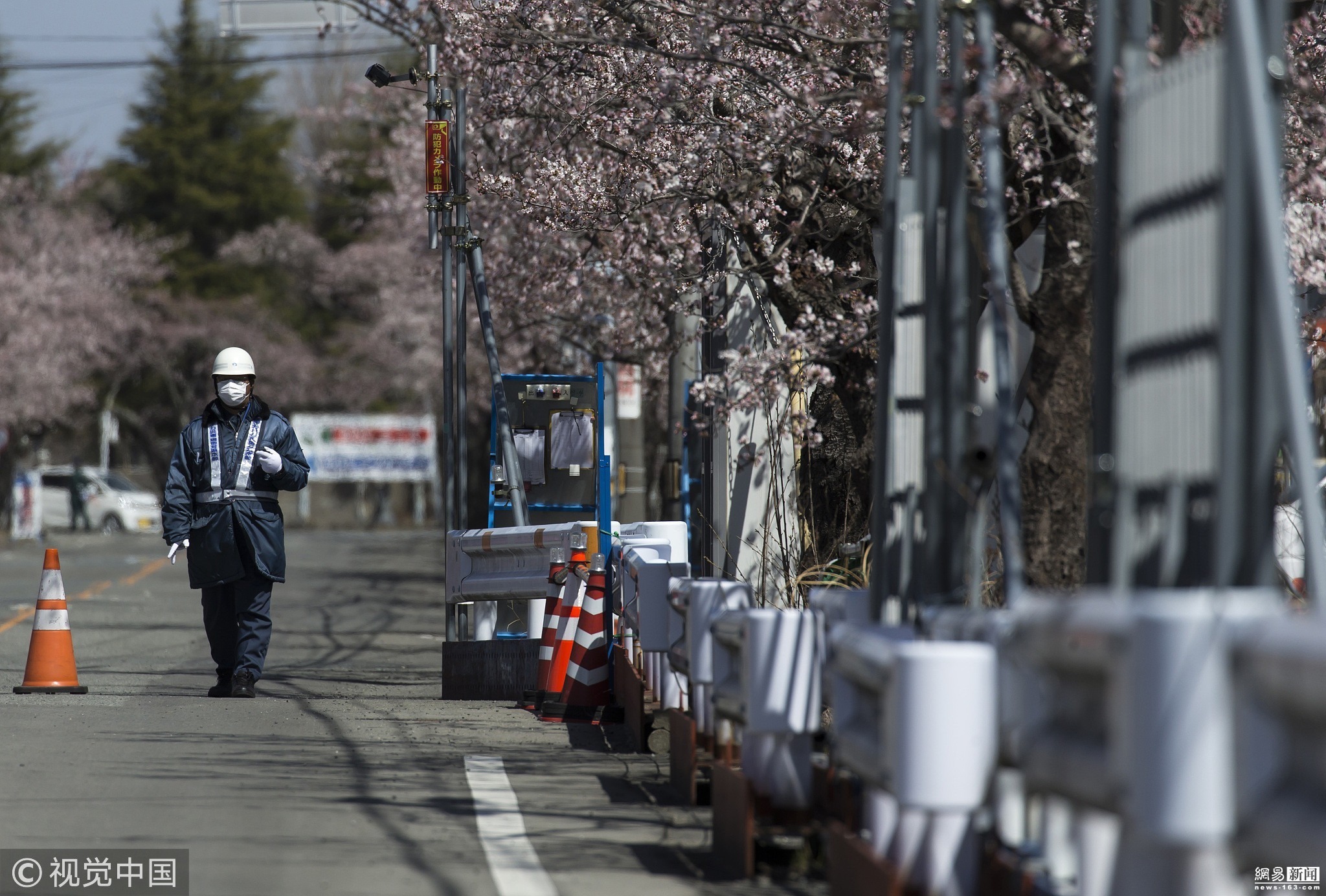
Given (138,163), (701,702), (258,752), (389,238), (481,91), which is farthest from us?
(138,163)

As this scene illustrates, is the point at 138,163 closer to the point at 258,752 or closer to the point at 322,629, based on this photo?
the point at 322,629

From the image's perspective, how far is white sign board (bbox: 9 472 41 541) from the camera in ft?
137

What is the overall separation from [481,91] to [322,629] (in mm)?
5928

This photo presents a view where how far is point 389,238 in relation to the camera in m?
63.4

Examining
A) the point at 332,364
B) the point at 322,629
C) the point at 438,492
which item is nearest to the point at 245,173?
the point at 332,364

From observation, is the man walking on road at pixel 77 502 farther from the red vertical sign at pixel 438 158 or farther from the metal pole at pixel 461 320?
the red vertical sign at pixel 438 158

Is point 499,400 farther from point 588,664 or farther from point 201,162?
point 201,162

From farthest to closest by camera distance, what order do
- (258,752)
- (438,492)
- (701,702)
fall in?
1. (438,492)
2. (258,752)
3. (701,702)

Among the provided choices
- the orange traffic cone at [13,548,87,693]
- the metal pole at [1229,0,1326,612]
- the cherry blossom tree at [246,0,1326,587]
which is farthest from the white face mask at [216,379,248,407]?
the metal pole at [1229,0,1326,612]

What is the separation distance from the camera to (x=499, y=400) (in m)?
14.7

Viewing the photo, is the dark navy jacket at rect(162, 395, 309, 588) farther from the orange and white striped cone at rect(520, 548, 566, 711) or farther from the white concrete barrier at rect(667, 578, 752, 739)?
the white concrete barrier at rect(667, 578, 752, 739)

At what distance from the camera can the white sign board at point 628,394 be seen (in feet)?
71.7

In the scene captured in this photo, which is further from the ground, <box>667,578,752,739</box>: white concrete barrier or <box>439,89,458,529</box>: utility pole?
<box>439,89,458,529</box>: utility pole

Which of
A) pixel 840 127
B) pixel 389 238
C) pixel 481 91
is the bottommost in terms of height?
pixel 840 127
